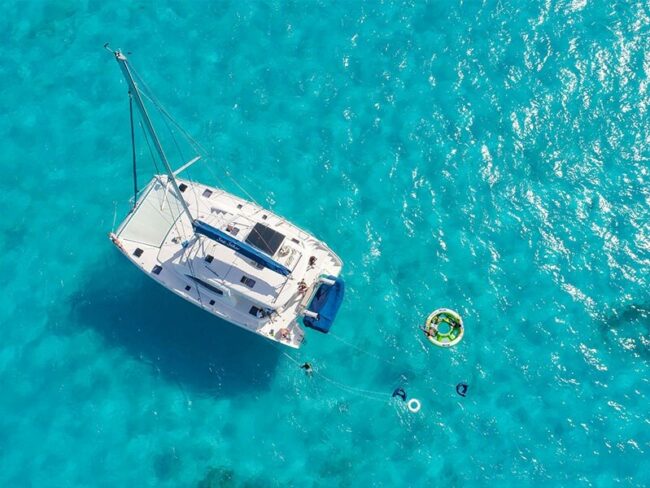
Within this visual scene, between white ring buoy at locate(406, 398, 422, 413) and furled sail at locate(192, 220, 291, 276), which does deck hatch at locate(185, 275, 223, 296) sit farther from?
white ring buoy at locate(406, 398, 422, 413)

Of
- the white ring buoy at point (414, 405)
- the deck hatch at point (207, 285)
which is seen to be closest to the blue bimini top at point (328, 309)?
the deck hatch at point (207, 285)

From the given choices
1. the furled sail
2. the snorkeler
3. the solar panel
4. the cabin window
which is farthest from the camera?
the snorkeler

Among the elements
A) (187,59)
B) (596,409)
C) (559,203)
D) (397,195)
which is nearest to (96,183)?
(187,59)

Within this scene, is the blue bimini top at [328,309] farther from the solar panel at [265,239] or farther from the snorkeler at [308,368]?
the solar panel at [265,239]

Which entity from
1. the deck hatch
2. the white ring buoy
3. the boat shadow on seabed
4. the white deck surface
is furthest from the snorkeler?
the deck hatch

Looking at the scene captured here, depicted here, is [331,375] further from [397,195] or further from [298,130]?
[298,130]

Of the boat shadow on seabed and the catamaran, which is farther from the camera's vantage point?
the boat shadow on seabed

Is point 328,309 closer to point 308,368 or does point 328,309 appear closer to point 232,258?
point 308,368
